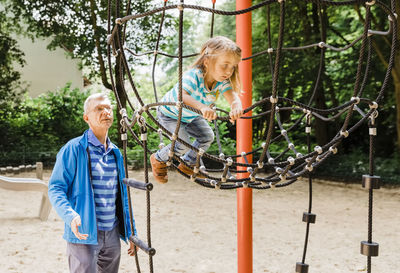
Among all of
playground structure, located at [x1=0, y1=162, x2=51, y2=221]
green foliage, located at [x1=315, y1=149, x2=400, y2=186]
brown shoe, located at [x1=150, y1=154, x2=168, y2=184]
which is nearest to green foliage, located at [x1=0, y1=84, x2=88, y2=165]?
playground structure, located at [x1=0, y1=162, x2=51, y2=221]

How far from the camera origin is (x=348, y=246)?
4.72 m

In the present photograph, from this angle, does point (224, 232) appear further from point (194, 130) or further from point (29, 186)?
point (194, 130)

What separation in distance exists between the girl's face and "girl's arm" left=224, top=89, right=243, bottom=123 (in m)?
0.14

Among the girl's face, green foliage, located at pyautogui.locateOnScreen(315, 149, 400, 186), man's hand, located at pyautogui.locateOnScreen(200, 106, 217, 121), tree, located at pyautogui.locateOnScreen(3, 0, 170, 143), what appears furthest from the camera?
tree, located at pyautogui.locateOnScreen(3, 0, 170, 143)

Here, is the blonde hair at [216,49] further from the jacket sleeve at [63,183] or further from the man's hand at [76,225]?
the man's hand at [76,225]

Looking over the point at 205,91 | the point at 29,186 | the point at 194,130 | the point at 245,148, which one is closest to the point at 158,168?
the point at 194,130

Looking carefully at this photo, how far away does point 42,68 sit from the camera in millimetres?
15125

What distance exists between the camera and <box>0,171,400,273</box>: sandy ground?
4113 millimetres

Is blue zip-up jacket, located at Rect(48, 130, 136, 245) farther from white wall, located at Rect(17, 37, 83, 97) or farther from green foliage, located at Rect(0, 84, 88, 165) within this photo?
white wall, located at Rect(17, 37, 83, 97)

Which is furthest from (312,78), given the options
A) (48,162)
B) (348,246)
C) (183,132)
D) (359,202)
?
(183,132)

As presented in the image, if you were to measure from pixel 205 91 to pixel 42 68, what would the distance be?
1430 cm

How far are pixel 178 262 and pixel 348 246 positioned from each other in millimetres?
1880

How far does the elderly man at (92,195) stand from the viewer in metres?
1.95

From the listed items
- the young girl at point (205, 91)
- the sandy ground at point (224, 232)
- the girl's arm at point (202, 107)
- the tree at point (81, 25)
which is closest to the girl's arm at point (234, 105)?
the young girl at point (205, 91)
